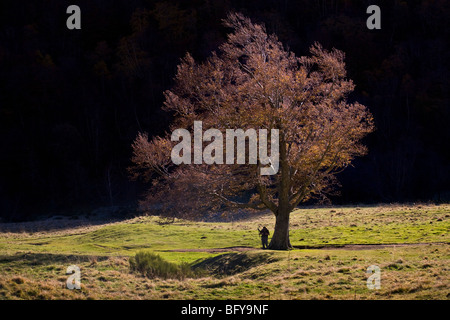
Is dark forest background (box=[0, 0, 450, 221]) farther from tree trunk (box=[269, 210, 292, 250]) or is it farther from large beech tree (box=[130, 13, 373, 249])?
large beech tree (box=[130, 13, 373, 249])

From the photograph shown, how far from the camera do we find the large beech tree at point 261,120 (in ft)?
88.0

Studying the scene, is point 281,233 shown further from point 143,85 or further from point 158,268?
point 143,85

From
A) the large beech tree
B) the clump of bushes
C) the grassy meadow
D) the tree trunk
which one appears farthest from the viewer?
the tree trunk

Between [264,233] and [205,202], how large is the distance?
4.64m

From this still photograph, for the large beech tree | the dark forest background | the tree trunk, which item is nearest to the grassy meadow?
the tree trunk

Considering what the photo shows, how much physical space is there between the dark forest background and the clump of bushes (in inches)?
1606

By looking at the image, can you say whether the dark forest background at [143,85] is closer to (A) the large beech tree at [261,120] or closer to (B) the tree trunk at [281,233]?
(B) the tree trunk at [281,233]

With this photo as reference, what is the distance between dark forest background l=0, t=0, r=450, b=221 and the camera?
66.6 metres

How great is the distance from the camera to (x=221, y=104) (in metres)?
27.9

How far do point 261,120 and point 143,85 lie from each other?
57.3m

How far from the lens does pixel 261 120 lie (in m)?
26.5

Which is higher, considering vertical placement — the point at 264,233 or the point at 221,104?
the point at 221,104
